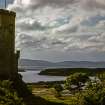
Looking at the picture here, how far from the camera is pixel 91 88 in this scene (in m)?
45.9

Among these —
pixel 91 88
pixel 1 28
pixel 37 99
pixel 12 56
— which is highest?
pixel 1 28

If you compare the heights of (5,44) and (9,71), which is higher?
(5,44)

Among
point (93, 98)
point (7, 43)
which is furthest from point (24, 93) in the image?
point (93, 98)

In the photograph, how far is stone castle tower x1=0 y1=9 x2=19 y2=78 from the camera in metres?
65.5

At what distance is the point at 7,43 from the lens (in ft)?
218

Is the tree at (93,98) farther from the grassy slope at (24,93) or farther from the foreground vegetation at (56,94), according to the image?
the grassy slope at (24,93)

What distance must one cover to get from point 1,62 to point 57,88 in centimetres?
1983

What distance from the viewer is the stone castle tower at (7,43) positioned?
2579 inches

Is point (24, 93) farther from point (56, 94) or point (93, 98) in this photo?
point (93, 98)

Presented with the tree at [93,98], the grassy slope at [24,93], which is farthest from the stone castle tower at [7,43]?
the tree at [93,98]

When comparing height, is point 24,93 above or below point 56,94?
above

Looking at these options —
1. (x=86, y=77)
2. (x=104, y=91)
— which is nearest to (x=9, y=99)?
(x=104, y=91)

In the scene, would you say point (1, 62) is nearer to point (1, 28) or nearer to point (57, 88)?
point (1, 28)

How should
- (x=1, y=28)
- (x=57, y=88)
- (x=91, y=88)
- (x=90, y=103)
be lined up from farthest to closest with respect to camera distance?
(x=57, y=88)
(x=1, y=28)
(x=91, y=88)
(x=90, y=103)
